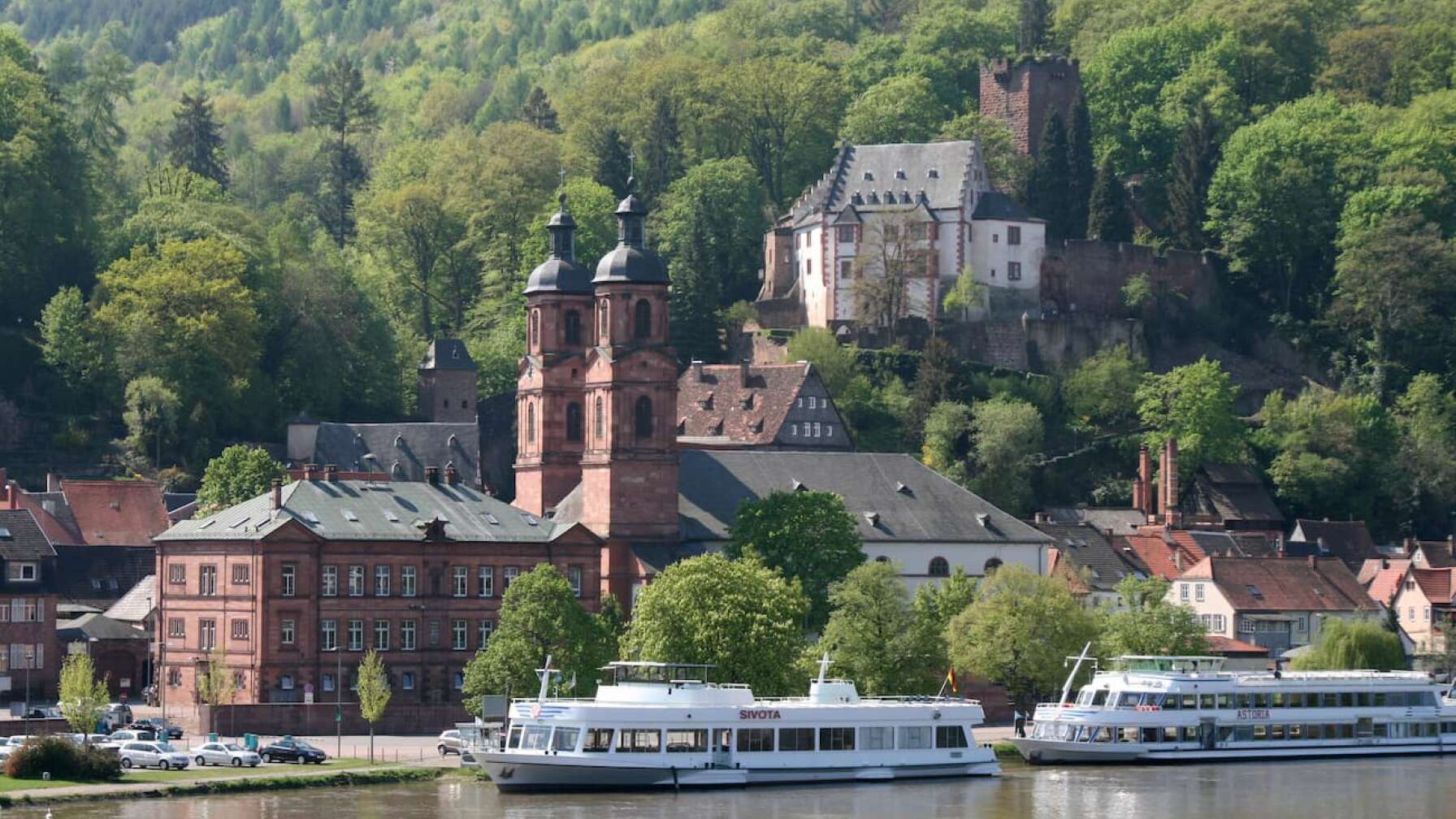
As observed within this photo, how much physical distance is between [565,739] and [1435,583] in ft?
202

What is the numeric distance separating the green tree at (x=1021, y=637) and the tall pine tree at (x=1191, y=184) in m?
69.1

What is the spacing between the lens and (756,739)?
104 m

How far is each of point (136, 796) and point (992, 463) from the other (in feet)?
242

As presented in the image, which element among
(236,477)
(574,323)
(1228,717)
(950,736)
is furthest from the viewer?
(236,477)

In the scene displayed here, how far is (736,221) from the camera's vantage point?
187m

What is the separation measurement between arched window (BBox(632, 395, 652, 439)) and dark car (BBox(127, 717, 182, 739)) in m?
23.6

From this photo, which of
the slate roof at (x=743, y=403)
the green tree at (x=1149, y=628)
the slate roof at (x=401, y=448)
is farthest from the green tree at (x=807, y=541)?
the slate roof at (x=401, y=448)

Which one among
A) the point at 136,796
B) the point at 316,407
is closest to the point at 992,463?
the point at 316,407

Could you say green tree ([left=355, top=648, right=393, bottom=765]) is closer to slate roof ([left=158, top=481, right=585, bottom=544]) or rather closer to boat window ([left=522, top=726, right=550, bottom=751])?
slate roof ([left=158, top=481, right=585, bottom=544])

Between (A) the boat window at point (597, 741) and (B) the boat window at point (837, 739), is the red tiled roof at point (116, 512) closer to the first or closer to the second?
(A) the boat window at point (597, 741)

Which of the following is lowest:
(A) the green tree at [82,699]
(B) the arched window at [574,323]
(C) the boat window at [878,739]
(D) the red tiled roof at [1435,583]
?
(C) the boat window at [878,739]

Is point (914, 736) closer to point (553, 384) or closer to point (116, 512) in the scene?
point (553, 384)

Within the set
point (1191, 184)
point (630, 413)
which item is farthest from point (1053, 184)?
point (630, 413)

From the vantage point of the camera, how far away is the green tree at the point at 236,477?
139m
